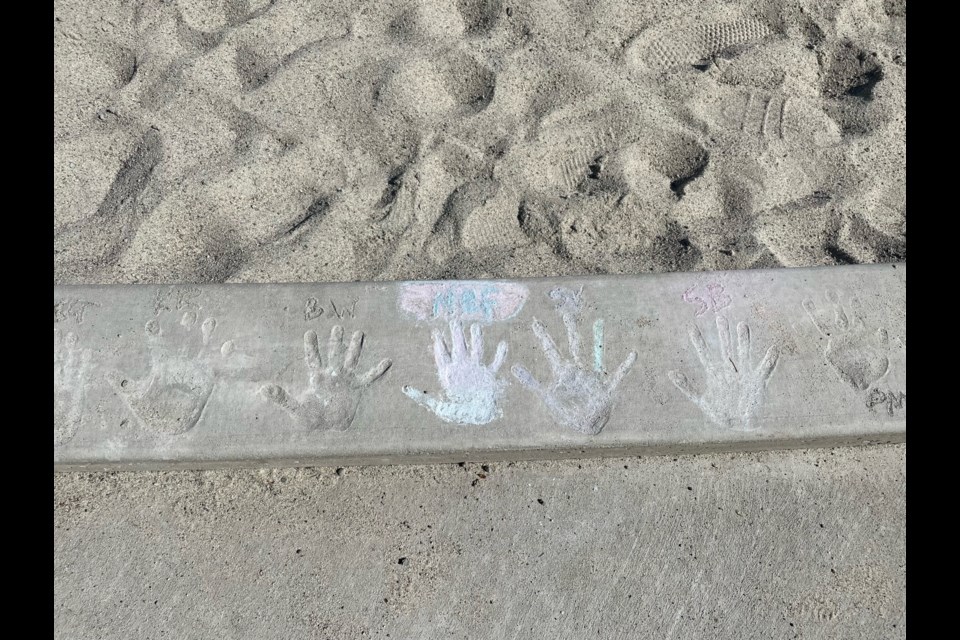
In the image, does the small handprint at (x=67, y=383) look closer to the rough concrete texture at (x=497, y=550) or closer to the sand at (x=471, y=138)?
the rough concrete texture at (x=497, y=550)

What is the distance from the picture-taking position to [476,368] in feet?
5.94

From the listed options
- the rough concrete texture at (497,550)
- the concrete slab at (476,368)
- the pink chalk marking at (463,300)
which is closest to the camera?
the rough concrete texture at (497,550)

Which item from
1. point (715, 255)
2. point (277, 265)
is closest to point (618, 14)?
point (715, 255)

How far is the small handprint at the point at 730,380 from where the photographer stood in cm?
176

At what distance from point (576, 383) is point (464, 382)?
0.32 meters

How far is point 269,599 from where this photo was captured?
1.64 meters

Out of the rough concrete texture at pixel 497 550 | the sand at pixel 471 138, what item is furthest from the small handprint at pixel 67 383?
the sand at pixel 471 138

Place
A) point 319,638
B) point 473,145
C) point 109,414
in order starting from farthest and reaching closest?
point 473,145 < point 109,414 < point 319,638

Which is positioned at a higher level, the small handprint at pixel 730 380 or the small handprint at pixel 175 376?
the small handprint at pixel 175 376

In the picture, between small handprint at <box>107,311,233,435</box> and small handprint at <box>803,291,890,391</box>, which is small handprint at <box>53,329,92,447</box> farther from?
small handprint at <box>803,291,890,391</box>

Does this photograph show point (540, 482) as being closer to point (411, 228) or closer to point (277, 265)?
point (411, 228)

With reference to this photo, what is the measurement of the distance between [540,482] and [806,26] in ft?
6.82

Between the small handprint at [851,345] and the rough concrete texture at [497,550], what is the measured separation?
0.74ft

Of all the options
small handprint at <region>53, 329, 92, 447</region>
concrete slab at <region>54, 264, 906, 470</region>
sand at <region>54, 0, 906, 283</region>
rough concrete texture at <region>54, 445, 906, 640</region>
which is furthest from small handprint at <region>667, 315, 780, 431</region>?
small handprint at <region>53, 329, 92, 447</region>
